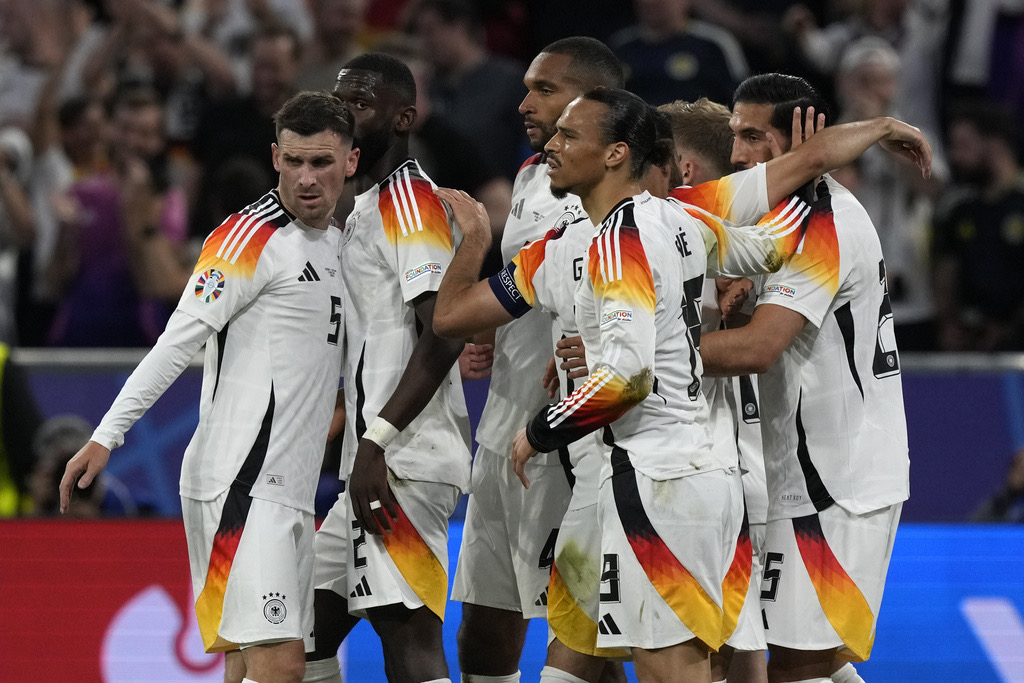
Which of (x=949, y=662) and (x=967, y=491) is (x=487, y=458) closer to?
(x=949, y=662)

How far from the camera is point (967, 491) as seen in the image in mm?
7812

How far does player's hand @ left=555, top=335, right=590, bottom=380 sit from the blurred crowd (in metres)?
4.61

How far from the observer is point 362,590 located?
4812mm

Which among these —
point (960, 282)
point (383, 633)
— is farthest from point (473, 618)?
point (960, 282)

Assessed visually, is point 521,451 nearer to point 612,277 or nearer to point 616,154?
point 612,277

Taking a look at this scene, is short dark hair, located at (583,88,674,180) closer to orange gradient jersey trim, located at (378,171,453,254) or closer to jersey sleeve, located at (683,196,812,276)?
jersey sleeve, located at (683,196,812,276)

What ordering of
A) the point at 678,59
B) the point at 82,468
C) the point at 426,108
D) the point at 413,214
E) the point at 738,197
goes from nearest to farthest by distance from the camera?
the point at 82,468
the point at 738,197
the point at 413,214
the point at 426,108
the point at 678,59

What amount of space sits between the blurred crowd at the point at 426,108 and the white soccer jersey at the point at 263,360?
422 centimetres

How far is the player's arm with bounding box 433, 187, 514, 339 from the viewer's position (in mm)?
4578

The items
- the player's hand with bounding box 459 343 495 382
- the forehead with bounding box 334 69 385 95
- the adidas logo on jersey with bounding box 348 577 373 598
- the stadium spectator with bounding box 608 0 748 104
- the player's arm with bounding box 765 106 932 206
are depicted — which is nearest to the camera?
the player's arm with bounding box 765 106 932 206

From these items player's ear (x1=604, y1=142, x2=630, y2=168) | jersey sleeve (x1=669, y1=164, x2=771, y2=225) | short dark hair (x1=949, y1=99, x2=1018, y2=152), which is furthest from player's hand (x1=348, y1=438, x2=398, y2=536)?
short dark hair (x1=949, y1=99, x2=1018, y2=152)

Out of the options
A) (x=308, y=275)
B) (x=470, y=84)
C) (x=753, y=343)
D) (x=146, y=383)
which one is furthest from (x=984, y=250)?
(x=146, y=383)

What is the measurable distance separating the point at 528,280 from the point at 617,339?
632 millimetres

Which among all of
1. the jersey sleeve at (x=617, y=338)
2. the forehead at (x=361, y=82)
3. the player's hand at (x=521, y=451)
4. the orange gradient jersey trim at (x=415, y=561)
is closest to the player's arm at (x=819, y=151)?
the jersey sleeve at (x=617, y=338)
